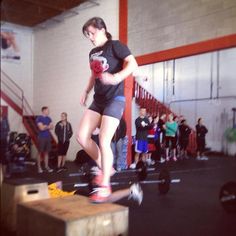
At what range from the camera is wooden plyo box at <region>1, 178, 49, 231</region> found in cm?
134

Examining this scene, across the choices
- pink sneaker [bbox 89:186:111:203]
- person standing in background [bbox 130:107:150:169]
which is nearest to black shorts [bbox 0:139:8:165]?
pink sneaker [bbox 89:186:111:203]

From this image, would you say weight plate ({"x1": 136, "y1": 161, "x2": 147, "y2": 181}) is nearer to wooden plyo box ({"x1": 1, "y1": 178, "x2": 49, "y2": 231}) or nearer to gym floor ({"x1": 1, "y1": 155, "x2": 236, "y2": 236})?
gym floor ({"x1": 1, "y1": 155, "x2": 236, "y2": 236})

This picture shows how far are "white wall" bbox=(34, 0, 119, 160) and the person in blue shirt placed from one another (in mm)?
28

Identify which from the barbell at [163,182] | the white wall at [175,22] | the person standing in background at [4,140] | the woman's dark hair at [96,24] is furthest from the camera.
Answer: the barbell at [163,182]

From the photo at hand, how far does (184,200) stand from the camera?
62.2 inches

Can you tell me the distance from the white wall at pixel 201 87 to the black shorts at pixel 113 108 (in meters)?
0.14

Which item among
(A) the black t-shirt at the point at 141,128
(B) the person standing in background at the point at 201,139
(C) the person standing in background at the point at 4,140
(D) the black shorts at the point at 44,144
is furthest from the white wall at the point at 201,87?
(C) the person standing in background at the point at 4,140

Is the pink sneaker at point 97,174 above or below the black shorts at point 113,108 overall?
below

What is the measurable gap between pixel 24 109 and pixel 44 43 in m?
0.31

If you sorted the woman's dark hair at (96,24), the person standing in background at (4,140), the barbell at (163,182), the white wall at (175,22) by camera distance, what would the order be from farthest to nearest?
the barbell at (163,182) → the woman's dark hair at (96,24) → the white wall at (175,22) → the person standing in background at (4,140)

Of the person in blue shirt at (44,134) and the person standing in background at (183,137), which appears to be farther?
the person standing in background at (183,137)

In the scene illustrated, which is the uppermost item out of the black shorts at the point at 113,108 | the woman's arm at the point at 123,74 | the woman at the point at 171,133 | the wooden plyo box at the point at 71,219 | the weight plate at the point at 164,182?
the woman's arm at the point at 123,74

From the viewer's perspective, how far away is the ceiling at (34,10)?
132 cm

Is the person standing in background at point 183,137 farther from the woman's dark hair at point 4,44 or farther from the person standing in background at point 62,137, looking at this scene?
the woman's dark hair at point 4,44
